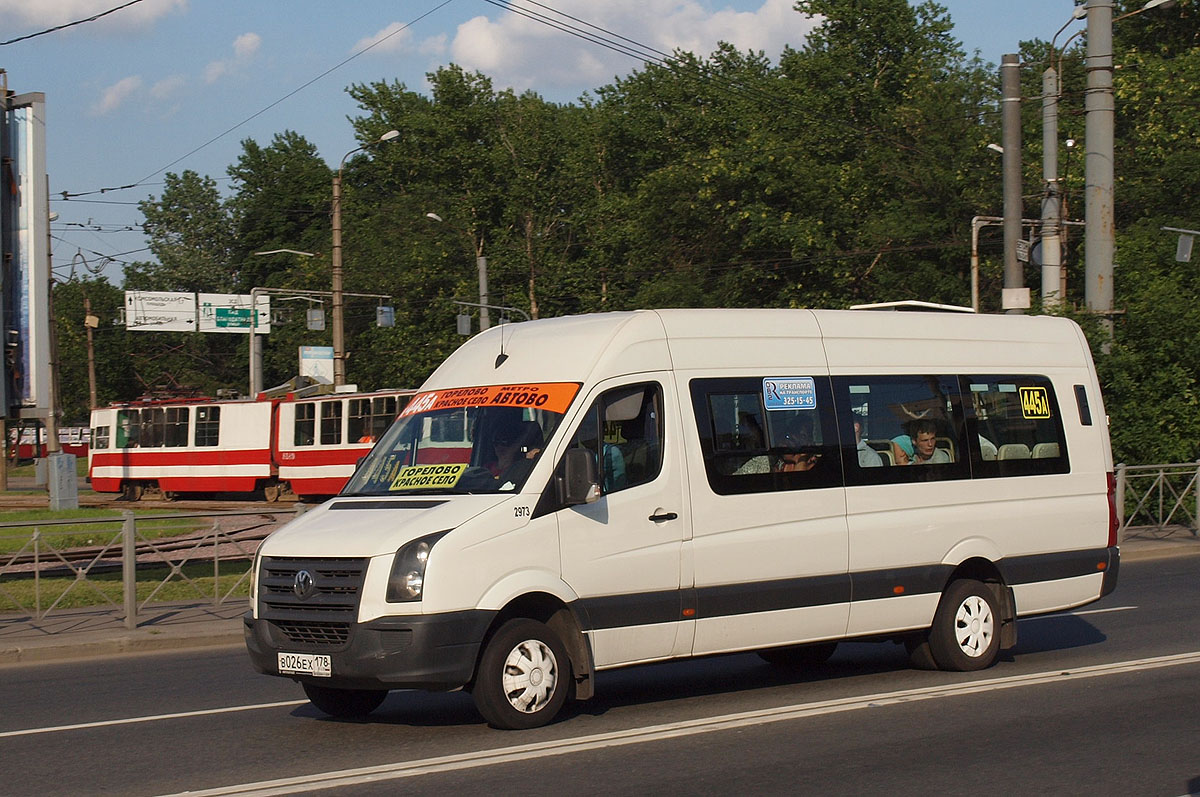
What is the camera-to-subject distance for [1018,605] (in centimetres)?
1065

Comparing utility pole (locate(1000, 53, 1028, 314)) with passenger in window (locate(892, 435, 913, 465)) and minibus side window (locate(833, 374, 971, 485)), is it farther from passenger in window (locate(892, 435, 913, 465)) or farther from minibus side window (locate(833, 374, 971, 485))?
passenger in window (locate(892, 435, 913, 465))

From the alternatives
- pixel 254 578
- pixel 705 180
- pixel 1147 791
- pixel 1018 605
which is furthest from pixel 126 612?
pixel 705 180

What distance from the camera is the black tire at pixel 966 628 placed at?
33.4 ft

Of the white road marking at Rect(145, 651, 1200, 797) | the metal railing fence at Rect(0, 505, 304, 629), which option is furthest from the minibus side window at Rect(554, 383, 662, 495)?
the metal railing fence at Rect(0, 505, 304, 629)

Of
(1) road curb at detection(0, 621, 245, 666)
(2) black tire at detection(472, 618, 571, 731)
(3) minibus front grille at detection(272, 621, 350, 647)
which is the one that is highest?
(3) minibus front grille at detection(272, 621, 350, 647)

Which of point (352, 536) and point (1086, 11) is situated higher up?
point (1086, 11)

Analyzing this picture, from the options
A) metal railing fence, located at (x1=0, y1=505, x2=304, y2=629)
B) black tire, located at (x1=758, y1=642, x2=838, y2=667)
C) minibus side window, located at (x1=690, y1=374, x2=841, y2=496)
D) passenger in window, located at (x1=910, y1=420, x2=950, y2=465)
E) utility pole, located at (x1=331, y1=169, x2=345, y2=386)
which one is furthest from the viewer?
utility pole, located at (x1=331, y1=169, x2=345, y2=386)

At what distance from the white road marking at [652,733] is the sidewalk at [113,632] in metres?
6.84

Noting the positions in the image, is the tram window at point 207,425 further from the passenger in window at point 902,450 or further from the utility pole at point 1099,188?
the passenger in window at point 902,450

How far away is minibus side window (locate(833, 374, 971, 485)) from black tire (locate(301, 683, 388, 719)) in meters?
3.62

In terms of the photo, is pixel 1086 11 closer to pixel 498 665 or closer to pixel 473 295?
pixel 498 665

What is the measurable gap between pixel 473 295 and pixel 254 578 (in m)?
56.7

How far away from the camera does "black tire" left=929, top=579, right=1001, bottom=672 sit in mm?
10188

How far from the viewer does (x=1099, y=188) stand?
23.1 m
